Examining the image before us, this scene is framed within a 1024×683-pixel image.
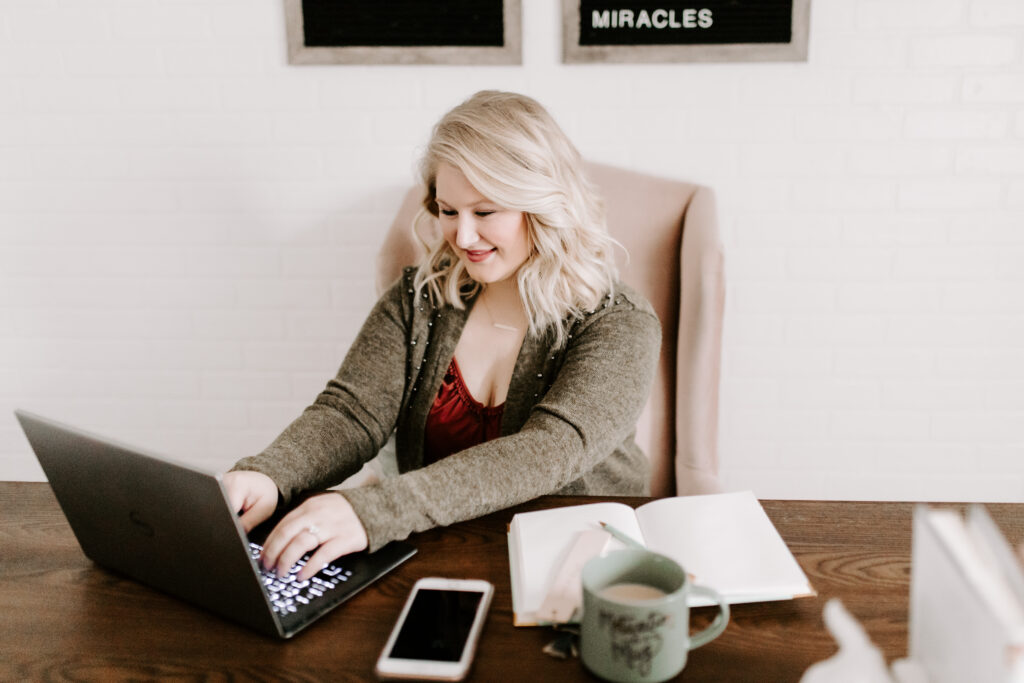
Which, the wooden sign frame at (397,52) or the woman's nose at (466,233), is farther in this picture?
the wooden sign frame at (397,52)

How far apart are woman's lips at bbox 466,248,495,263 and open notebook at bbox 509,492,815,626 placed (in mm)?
471

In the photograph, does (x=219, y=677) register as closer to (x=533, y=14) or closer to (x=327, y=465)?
(x=327, y=465)

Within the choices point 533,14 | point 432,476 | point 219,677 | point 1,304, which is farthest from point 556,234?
point 1,304

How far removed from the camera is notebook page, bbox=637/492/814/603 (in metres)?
0.85

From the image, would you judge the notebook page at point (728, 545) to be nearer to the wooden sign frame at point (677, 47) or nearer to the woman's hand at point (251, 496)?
the woman's hand at point (251, 496)

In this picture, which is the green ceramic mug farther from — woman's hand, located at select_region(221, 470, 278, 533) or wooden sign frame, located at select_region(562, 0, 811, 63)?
wooden sign frame, located at select_region(562, 0, 811, 63)

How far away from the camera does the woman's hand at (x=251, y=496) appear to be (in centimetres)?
104

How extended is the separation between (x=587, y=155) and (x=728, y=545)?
1190 millimetres

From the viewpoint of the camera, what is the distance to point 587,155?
1.91 m

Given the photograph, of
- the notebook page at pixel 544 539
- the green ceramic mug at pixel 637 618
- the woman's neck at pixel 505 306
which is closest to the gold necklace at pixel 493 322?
the woman's neck at pixel 505 306

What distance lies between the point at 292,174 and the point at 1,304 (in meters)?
0.88

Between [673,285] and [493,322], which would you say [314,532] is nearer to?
[493,322]

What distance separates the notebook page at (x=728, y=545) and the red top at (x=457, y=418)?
0.41 m

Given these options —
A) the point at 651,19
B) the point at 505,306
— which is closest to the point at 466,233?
the point at 505,306
